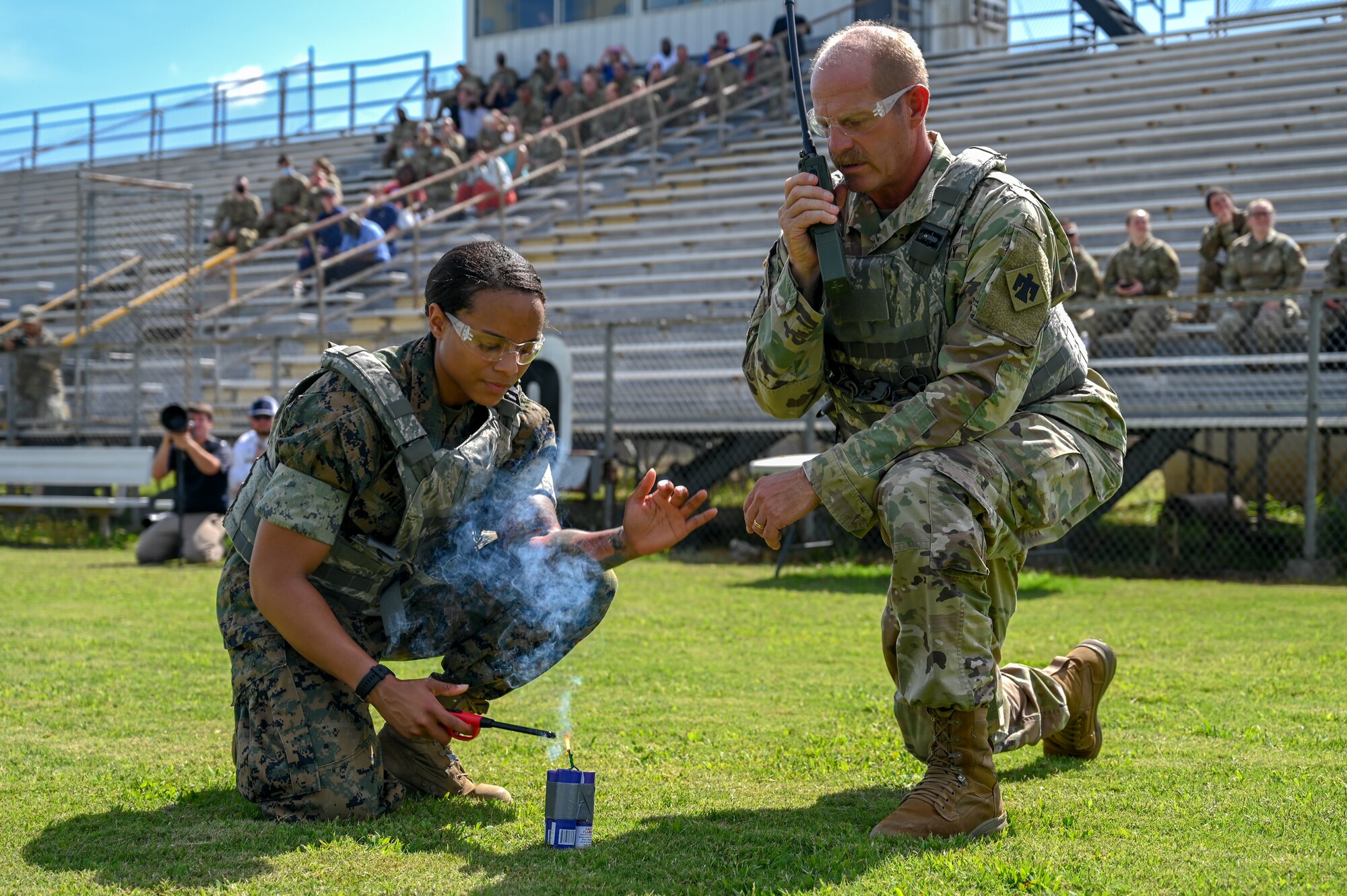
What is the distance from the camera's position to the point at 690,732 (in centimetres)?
452

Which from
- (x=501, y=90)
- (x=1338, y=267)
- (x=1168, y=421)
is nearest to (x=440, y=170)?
(x=501, y=90)

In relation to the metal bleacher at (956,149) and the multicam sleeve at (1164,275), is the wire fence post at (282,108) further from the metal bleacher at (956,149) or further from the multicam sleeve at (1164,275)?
the multicam sleeve at (1164,275)

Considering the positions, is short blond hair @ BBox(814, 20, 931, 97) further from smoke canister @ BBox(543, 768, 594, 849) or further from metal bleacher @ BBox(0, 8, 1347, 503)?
metal bleacher @ BBox(0, 8, 1347, 503)

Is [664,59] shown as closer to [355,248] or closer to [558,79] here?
[558,79]

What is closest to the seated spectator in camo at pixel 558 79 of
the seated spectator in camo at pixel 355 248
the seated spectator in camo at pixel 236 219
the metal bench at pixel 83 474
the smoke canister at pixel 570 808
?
the seated spectator in camo at pixel 236 219

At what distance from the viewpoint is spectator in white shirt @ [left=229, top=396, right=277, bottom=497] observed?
11047 mm

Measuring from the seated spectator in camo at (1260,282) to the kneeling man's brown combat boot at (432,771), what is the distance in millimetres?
8619

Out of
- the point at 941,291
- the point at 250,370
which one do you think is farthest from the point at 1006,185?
the point at 250,370

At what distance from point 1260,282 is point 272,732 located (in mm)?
9831

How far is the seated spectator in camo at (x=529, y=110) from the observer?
2173 cm

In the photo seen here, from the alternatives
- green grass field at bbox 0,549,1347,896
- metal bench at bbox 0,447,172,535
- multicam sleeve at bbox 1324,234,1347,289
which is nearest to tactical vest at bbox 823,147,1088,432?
green grass field at bbox 0,549,1347,896

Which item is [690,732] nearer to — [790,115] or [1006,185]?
[1006,185]

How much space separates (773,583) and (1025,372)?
248 inches

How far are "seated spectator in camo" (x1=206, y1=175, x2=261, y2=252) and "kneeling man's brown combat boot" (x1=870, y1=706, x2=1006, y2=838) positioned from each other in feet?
59.5
